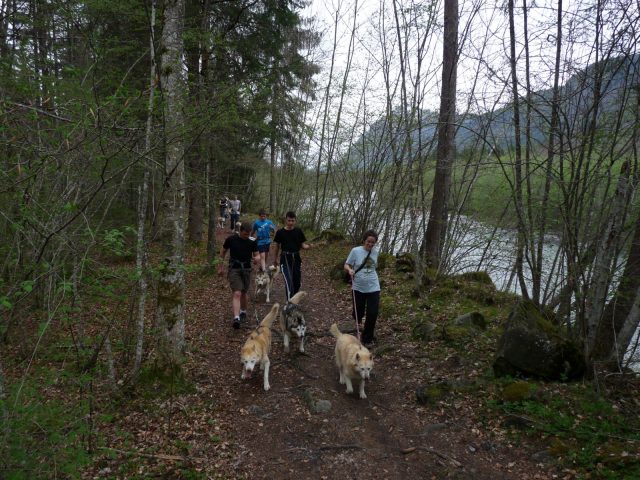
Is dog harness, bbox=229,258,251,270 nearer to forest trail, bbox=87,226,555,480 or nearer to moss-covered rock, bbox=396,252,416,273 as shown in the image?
forest trail, bbox=87,226,555,480

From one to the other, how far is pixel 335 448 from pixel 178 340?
265 centimetres

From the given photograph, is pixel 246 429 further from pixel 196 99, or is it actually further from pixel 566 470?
pixel 196 99

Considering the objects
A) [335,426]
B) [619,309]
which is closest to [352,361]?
[335,426]

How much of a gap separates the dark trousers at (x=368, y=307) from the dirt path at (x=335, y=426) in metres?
0.36

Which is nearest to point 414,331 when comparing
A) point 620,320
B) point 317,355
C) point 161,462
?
point 317,355

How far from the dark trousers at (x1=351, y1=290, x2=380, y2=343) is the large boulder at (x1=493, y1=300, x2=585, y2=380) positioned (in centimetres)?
192

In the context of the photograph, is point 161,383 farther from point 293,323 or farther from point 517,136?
point 517,136

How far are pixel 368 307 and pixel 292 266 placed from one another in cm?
208

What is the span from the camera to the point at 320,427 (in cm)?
455

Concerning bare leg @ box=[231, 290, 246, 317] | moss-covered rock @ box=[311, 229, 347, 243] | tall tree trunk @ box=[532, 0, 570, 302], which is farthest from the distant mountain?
moss-covered rock @ box=[311, 229, 347, 243]

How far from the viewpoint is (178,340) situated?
534cm

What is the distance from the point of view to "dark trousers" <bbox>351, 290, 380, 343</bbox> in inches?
243

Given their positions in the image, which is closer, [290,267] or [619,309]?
[619,309]

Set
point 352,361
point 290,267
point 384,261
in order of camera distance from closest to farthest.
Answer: point 352,361, point 290,267, point 384,261
